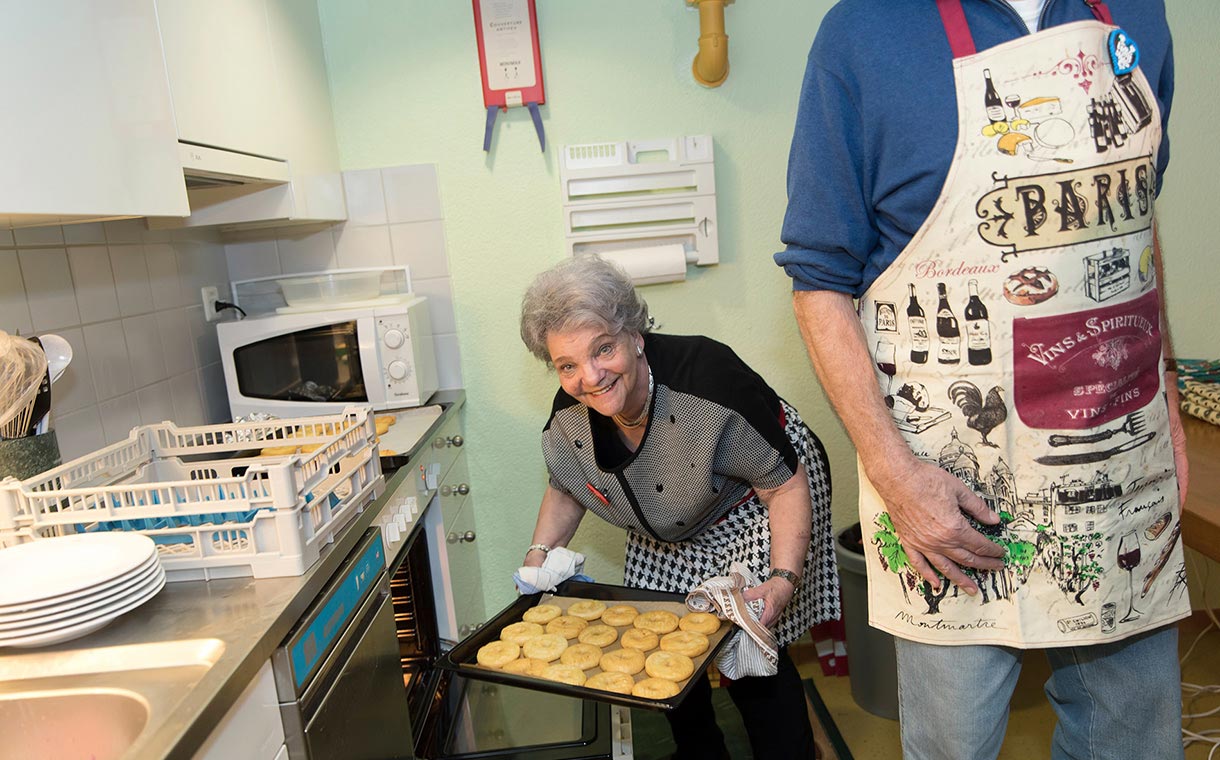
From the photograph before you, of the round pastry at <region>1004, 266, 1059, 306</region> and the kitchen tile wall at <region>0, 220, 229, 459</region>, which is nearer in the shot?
the round pastry at <region>1004, 266, 1059, 306</region>

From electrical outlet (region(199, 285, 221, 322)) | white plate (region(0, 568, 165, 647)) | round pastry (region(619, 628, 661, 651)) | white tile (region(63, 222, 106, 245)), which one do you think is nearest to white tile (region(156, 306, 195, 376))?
electrical outlet (region(199, 285, 221, 322))

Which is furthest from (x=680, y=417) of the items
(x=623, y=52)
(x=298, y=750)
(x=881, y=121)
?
(x=623, y=52)

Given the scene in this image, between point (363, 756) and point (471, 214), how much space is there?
1535 millimetres

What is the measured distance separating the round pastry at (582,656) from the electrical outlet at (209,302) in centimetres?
139

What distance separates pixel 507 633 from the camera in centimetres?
148

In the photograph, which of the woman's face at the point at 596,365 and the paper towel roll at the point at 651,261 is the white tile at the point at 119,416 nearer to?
the woman's face at the point at 596,365

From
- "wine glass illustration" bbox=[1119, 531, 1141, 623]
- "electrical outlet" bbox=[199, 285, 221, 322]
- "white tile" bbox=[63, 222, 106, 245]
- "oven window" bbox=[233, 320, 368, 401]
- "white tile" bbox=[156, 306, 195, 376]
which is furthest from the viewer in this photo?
"electrical outlet" bbox=[199, 285, 221, 322]

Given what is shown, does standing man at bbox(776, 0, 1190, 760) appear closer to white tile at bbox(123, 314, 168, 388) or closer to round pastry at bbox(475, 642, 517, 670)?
round pastry at bbox(475, 642, 517, 670)

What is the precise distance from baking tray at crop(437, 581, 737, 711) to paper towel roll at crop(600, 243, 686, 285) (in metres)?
0.95

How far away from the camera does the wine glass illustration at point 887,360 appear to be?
1057 millimetres

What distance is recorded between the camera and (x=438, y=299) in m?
2.40

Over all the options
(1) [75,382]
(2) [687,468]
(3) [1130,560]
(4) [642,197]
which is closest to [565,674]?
(2) [687,468]

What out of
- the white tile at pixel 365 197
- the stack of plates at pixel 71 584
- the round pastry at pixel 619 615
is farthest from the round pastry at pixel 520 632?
the white tile at pixel 365 197

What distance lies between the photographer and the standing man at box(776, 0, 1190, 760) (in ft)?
3.15
